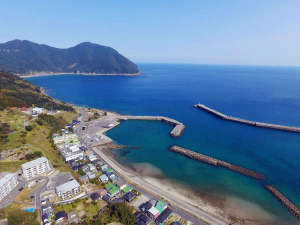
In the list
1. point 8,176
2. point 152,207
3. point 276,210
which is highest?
point 8,176

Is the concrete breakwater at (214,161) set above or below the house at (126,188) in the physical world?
below

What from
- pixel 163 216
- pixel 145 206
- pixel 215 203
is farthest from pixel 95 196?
pixel 215 203

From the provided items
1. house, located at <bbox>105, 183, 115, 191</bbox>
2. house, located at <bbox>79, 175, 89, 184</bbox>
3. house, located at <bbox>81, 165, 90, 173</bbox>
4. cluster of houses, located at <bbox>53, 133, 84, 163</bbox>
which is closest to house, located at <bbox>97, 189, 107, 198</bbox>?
house, located at <bbox>105, 183, 115, 191</bbox>

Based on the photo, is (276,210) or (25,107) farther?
(25,107)

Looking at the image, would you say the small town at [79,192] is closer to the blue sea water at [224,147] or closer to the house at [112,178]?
the house at [112,178]

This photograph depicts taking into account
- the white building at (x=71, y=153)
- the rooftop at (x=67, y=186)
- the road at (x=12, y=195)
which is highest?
the rooftop at (x=67, y=186)

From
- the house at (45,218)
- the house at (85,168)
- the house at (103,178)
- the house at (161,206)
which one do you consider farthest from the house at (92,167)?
the house at (161,206)

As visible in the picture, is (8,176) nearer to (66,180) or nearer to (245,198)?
(66,180)

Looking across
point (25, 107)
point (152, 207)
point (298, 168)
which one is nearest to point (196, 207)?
point (152, 207)
